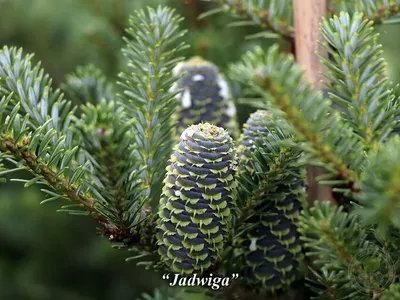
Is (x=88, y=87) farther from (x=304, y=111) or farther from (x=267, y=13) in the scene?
(x=304, y=111)

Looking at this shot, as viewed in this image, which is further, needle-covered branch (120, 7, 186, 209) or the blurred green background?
the blurred green background

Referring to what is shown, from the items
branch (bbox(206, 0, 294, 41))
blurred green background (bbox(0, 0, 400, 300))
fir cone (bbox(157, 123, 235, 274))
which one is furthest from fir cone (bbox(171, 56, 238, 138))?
blurred green background (bbox(0, 0, 400, 300))

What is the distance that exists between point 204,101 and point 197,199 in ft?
0.80

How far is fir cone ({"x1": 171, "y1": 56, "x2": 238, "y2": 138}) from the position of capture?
69cm

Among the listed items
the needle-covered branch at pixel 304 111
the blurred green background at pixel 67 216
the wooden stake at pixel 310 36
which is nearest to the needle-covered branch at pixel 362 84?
the needle-covered branch at pixel 304 111

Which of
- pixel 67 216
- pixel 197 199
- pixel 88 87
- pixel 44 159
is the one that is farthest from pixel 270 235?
pixel 67 216

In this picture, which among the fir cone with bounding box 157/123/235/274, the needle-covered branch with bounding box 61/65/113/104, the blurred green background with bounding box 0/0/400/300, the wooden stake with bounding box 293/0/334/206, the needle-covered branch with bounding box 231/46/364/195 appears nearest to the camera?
the needle-covered branch with bounding box 231/46/364/195

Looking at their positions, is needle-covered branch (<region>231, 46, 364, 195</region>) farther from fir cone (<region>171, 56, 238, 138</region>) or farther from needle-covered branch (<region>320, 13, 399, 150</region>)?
fir cone (<region>171, 56, 238, 138</region>)

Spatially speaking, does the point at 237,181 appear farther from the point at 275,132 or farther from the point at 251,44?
the point at 251,44

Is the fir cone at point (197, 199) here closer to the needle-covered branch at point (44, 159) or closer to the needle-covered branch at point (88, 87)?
the needle-covered branch at point (44, 159)

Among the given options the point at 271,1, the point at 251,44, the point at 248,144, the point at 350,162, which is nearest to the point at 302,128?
the point at 350,162

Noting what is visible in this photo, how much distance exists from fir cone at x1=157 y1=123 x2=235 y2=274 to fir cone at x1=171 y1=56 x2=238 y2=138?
7.7 inches

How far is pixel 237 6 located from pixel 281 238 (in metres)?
0.33

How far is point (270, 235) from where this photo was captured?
0.56 m
